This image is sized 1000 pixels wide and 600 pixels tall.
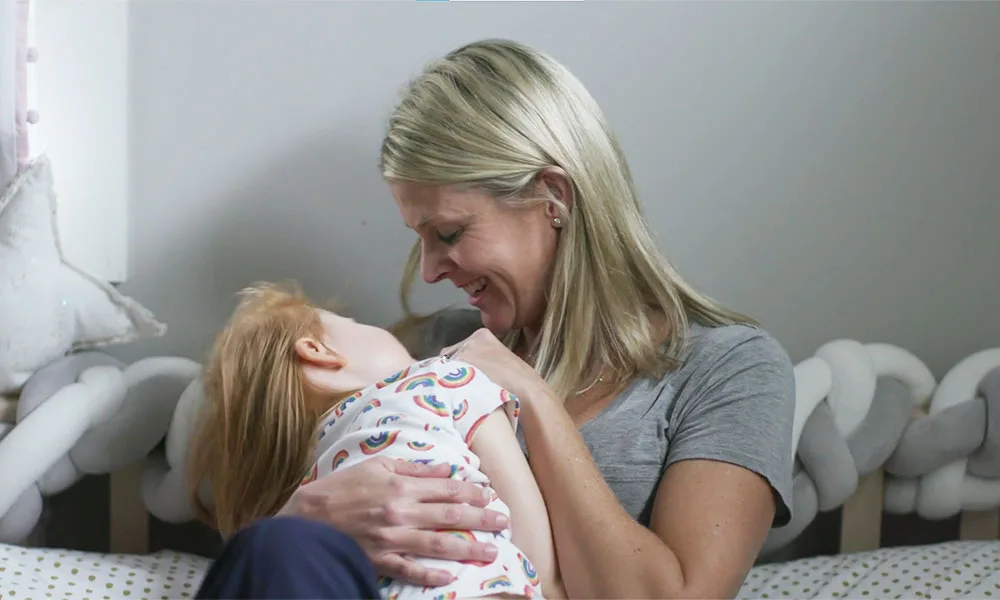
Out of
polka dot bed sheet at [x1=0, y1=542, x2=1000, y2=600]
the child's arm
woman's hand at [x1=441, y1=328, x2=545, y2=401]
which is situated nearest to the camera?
the child's arm

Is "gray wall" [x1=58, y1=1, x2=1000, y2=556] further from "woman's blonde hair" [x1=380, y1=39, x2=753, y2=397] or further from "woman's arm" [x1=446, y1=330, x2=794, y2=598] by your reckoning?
"woman's arm" [x1=446, y1=330, x2=794, y2=598]

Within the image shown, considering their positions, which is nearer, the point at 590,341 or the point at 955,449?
the point at 590,341

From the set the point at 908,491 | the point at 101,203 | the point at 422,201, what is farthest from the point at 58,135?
the point at 908,491

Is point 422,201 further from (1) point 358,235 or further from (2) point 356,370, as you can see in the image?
(1) point 358,235

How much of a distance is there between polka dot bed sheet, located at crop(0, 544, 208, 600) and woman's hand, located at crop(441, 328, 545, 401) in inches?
19.0

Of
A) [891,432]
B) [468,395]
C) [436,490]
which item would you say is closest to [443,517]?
[436,490]

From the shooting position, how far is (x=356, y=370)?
1194 mm

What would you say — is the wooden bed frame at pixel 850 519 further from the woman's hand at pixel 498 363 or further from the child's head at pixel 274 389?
the woman's hand at pixel 498 363

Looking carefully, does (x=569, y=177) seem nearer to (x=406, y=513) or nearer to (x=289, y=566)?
(x=406, y=513)

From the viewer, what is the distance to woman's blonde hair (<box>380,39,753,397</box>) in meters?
1.27

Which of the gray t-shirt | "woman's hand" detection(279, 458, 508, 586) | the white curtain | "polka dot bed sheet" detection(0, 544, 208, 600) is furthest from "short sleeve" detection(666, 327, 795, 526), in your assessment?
the white curtain

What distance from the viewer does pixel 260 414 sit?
1.16m

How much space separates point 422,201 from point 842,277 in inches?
29.4

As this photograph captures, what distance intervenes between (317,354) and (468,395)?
0.69 ft
